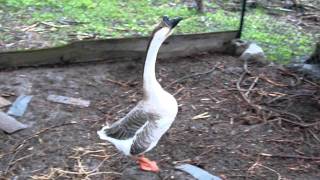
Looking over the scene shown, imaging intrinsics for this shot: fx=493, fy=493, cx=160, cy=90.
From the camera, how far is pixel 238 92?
4.06 m

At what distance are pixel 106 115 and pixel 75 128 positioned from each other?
0.27 m

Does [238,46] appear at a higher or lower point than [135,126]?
lower

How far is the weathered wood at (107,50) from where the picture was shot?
14.3ft

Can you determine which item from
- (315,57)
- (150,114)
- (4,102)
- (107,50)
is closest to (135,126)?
(150,114)

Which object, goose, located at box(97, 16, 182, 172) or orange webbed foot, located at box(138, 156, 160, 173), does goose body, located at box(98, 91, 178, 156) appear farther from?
orange webbed foot, located at box(138, 156, 160, 173)

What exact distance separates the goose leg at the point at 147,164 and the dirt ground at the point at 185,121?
9 centimetres

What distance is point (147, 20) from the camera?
5.40 m

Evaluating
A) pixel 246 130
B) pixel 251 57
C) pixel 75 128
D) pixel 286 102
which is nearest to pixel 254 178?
pixel 246 130

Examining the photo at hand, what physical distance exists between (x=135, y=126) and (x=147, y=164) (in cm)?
28

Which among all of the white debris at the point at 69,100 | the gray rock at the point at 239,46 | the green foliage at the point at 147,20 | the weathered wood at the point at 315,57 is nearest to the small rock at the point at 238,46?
the gray rock at the point at 239,46

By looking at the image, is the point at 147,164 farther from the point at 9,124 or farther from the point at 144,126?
the point at 9,124

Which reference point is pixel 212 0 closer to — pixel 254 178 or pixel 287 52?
pixel 287 52

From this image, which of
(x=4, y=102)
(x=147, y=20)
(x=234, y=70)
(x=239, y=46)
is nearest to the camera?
(x=4, y=102)

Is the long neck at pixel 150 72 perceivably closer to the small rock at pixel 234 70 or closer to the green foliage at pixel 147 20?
the small rock at pixel 234 70
